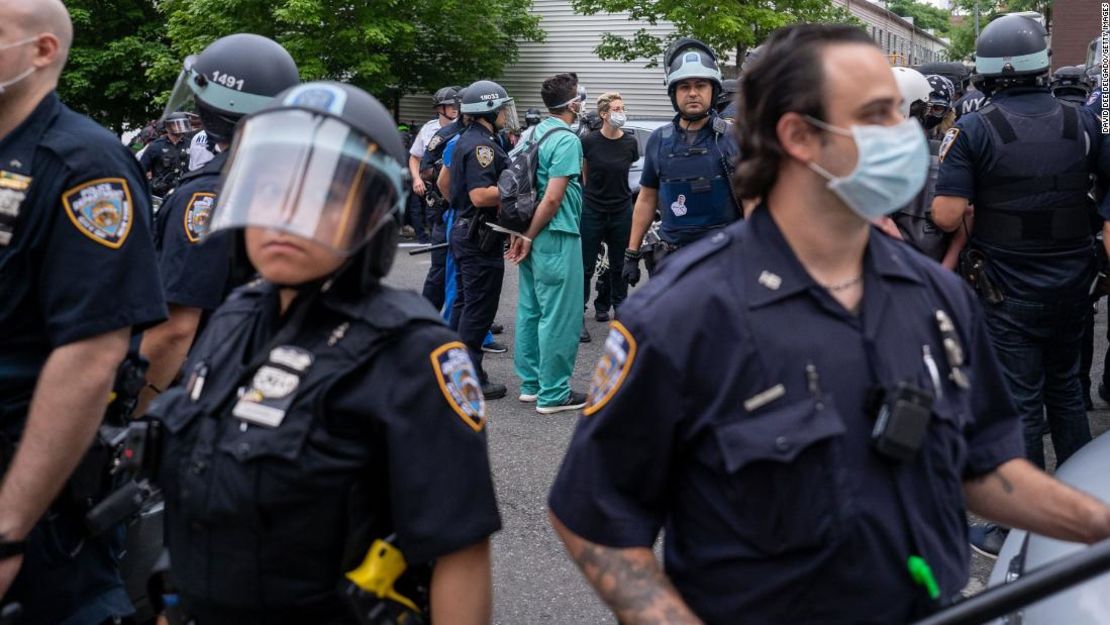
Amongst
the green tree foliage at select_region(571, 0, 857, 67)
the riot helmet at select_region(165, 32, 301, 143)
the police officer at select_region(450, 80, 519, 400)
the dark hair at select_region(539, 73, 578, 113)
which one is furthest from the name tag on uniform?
the green tree foliage at select_region(571, 0, 857, 67)

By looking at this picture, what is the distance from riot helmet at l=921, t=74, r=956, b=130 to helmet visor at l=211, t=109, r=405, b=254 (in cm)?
496

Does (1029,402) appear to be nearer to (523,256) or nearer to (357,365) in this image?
(523,256)

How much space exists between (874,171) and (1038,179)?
323cm

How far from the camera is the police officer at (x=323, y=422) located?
191cm

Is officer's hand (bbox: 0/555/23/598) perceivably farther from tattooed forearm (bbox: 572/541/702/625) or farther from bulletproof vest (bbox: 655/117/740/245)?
bulletproof vest (bbox: 655/117/740/245)

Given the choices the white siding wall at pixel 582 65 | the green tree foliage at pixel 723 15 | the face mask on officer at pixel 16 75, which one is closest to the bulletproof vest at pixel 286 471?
the face mask on officer at pixel 16 75

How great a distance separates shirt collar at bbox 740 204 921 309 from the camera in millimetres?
1820

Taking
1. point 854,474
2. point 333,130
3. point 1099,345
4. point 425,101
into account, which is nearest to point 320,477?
point 333,130

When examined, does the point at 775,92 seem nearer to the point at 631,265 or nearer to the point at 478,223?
the point at 631,265

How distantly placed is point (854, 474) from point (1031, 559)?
1.35m

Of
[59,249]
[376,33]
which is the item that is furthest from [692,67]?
[376,33]

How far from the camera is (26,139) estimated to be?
2.52 meters

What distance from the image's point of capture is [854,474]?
176 centimetres

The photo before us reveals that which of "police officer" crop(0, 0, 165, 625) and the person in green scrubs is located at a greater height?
"police officer" crop(0, 0, 165, 625)
